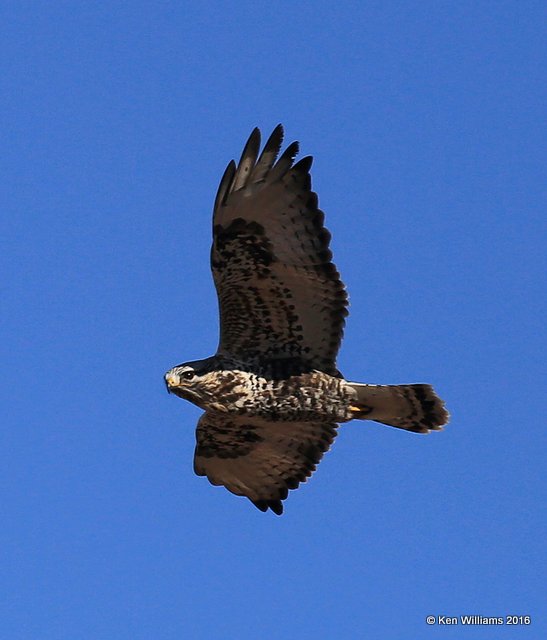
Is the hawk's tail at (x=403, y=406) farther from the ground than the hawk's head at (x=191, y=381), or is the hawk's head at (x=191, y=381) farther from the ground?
the hawk's tail at (x=403, y=406)

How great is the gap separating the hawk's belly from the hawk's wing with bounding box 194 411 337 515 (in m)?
0.78

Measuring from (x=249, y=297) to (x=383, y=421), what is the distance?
5.53 feet

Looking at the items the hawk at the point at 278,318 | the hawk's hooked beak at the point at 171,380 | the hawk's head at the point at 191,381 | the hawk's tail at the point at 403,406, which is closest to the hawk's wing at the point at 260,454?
the hawk at the point at 278,318

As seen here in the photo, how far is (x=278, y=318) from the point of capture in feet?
40.6

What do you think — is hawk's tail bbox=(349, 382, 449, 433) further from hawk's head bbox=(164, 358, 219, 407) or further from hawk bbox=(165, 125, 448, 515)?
hawk's head bbox=(164, 358, 219, 407)

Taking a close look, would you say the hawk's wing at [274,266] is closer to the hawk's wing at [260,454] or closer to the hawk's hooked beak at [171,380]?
the hawk's hooked beak at [171,380]

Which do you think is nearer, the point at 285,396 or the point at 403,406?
the point at 285,396

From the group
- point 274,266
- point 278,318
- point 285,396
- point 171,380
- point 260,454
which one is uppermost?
point 274,266

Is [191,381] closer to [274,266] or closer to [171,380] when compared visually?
[171,380]

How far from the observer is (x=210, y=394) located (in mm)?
12070

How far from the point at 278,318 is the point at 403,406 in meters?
1.39

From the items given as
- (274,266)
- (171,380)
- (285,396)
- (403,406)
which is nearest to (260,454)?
(285,396)

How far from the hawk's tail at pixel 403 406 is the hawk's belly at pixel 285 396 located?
18 centimetres

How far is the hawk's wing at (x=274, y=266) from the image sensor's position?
39.3 feet
